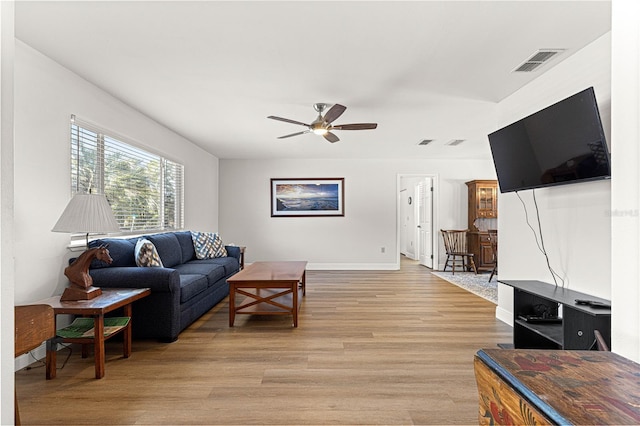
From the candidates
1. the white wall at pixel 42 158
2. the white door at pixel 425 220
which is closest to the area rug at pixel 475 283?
the white door at pixel 425 220

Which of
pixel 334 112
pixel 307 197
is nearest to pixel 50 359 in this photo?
pixel 334 112

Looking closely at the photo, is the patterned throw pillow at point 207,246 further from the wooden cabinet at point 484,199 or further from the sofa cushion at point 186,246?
the wooden cabinet at point 484,199

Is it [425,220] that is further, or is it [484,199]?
[425,220]

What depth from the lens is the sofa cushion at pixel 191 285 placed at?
333cm

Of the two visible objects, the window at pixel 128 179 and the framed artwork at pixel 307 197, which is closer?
the window at pixel 128 179

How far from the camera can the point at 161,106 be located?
3992 mm

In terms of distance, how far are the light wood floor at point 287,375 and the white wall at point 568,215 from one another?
768 millimetres

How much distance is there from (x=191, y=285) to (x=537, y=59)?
12.1ft

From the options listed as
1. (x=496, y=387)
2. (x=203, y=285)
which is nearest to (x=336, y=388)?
(x=496, y=387)

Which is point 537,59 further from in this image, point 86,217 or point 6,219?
point 86,217

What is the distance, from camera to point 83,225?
8.41ft

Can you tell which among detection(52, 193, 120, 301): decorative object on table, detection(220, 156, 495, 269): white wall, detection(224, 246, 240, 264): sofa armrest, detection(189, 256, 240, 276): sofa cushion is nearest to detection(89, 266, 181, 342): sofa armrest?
detection(52, 193, 120, 301): decorative object on table

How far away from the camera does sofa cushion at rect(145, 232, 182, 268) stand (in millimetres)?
4113

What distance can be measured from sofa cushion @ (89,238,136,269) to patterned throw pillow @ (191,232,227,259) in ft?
5.07
